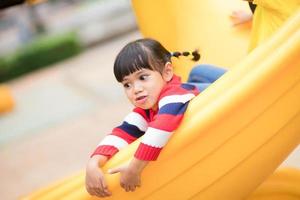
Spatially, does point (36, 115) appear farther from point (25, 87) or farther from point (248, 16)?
point (248, 16)

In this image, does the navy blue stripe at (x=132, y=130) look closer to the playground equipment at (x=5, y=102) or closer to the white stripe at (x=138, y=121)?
the white stripe at (x=138, y=121)

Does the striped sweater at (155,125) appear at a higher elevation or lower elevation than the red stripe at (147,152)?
higher

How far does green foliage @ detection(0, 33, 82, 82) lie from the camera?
16.1 feet

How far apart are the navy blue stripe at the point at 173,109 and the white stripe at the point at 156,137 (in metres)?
0.04

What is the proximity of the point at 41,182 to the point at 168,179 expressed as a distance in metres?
1.61

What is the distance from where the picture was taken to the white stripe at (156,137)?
1.06m

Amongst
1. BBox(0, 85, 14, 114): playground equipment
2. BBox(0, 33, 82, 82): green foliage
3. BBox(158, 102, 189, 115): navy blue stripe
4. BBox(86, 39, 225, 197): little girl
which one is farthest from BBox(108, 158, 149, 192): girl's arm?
BBox(0, 33, 82, 82): green foliage

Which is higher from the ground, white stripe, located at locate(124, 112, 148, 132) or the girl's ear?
the girl's ear

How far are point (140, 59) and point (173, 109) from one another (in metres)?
0.15

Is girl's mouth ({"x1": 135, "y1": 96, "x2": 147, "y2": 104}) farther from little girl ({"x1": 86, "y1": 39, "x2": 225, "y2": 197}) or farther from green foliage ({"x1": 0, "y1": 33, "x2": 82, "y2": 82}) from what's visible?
green foliage ({"x1": 0, "y1": 33, "x2": 82, "y2": 82})

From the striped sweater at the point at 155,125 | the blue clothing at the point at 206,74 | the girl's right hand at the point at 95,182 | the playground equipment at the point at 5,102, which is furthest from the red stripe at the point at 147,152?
the playground equipment at the point at 5,102

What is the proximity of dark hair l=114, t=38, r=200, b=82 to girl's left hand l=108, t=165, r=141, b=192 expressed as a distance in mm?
216

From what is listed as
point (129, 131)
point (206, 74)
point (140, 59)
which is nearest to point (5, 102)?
point (206, 74)

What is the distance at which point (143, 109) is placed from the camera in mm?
1263
